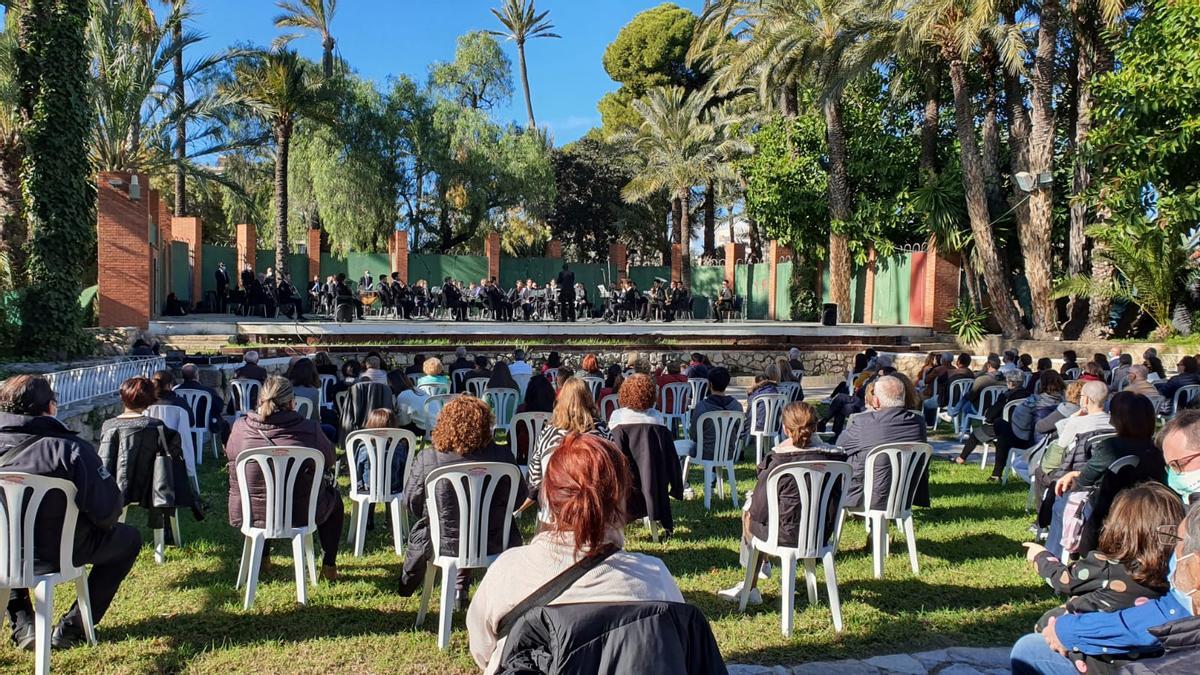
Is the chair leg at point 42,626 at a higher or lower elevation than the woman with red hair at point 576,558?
lower

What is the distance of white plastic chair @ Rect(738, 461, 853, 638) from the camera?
4008mm

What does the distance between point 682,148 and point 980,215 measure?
45.0ft

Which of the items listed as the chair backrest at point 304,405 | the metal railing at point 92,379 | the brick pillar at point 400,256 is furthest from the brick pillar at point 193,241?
the chair backrest at point 304,405

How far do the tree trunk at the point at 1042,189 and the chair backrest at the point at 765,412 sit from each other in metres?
11.6

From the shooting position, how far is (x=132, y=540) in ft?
12.7

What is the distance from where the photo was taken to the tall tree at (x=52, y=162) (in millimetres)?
11945

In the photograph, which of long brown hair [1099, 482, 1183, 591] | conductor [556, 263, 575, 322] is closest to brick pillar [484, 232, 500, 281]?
conductor [556, 263, 575, 322]

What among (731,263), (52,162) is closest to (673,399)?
(52,162)

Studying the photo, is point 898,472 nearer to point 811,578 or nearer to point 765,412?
point 811,578

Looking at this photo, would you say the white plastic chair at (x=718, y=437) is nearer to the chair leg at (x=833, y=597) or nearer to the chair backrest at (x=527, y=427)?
the chair backrest at (x=527, y=427)

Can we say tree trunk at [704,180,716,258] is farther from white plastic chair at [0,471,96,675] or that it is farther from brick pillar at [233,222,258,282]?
white plastic chair at [0,471,96,675]

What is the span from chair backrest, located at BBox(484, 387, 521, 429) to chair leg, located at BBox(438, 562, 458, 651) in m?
4.84

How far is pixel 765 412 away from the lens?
26.2 feet

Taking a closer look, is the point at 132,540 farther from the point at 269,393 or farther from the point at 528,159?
the point at 528,159
